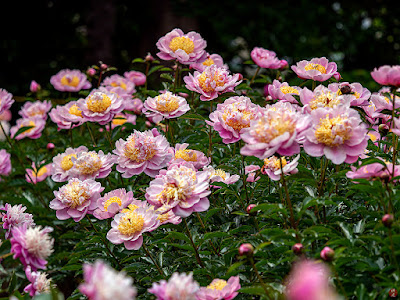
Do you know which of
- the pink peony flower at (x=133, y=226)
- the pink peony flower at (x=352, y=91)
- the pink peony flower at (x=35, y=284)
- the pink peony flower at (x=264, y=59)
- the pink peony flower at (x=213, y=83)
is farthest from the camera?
the pink peony flower at (x=264, y=59)

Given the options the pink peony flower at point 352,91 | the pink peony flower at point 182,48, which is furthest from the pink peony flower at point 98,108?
the pink peony flower at point 352,91

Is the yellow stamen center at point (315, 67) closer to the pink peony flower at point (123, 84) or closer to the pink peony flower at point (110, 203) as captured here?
the pink peony flower at point (110, 203)

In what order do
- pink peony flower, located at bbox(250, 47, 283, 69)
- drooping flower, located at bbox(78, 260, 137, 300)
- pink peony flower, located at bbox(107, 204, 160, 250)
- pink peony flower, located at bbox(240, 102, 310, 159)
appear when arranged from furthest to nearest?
pink peony flower, located at bbox(250, 47, 283, 69), pink peony flower, located at bbox(107, 204, 160, 250), pink peony flower, located at bbox(240, 102, 310, 159), drooping flower, located at bbox(78, 260, 137, 300)

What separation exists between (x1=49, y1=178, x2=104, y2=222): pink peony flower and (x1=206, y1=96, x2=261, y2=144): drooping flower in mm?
454

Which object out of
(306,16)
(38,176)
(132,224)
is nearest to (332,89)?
(132,224)

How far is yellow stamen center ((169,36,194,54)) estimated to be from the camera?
76.8 inches

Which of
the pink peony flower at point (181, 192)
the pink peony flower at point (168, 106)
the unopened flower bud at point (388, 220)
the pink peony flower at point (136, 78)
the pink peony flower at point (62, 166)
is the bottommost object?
the pink peony flower at point (136, 78)

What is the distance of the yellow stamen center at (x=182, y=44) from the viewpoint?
195 centimetres

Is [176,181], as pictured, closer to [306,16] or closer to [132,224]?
[132,224]

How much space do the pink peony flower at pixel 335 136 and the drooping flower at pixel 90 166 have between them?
2.51 ft

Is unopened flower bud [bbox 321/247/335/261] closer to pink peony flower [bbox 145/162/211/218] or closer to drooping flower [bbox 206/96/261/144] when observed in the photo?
pink peony flower [bbox 145/162/211/218]

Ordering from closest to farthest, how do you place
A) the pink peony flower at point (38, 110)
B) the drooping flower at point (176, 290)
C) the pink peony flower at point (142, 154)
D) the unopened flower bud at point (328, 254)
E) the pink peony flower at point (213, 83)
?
the drooping flower at point (176, 290) < the unopened flower bud at point (328, 254) < the pink peony flower at point (142, 154) < the pink peony flower at point (213, 83) < the pink peony flower at point (38, 110)

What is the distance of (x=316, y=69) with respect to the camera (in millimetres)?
1658

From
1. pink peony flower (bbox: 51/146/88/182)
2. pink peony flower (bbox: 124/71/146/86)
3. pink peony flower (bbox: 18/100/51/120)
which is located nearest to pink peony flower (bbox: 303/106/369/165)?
pink peony flower (bbox: 51/146/88/182)
